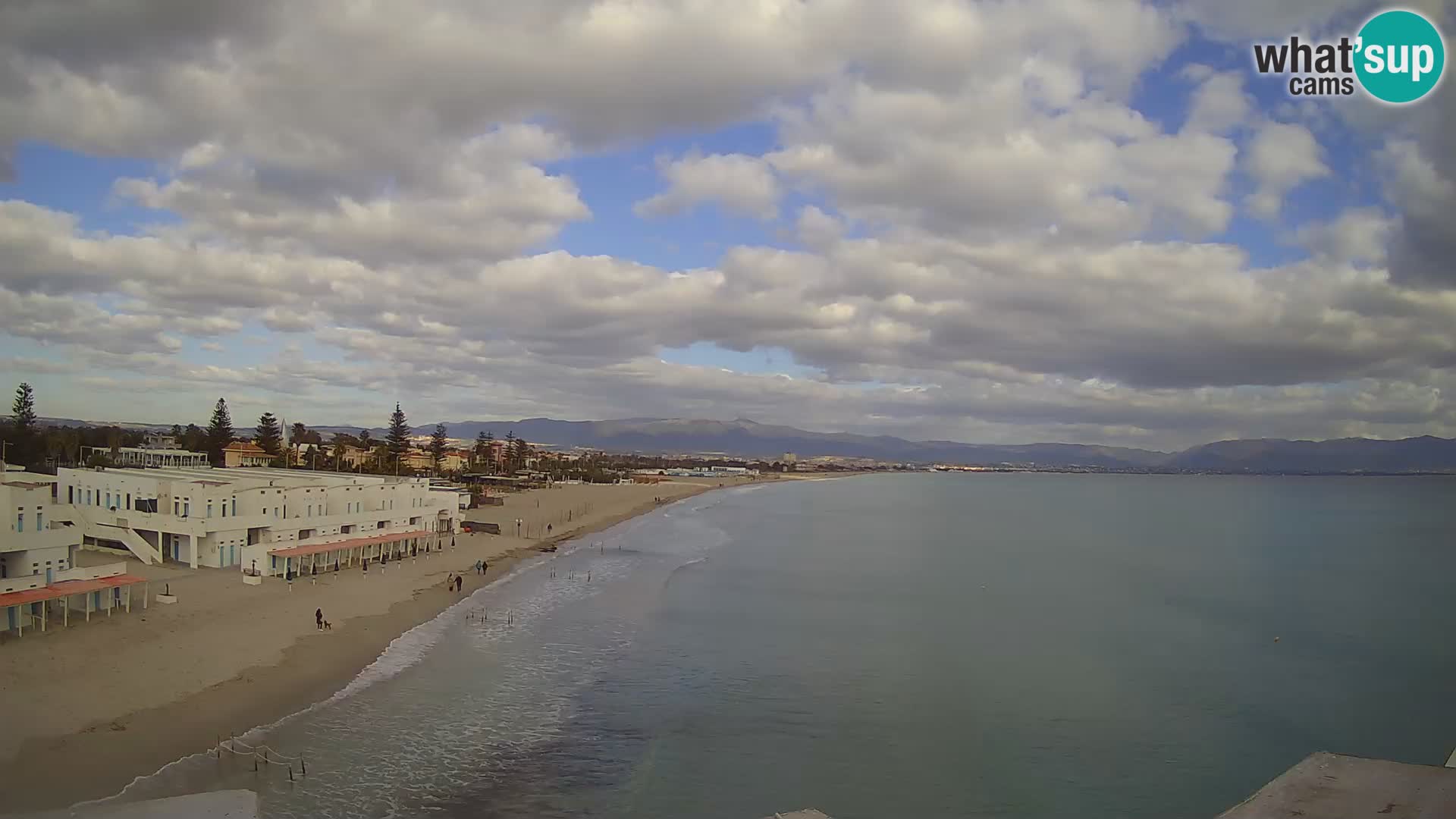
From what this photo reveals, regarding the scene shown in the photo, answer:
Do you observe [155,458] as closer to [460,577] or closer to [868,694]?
[460,577]

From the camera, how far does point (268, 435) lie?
79000mm

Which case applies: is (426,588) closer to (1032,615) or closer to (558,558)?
(558,558)

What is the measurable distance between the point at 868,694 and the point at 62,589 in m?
18.9

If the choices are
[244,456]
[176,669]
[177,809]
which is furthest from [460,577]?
[244,456]

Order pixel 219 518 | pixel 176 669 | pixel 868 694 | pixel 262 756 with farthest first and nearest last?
1. pixel 219 518
2. pixel 868 694
3. pixel 176 669
4. pixel 262 756

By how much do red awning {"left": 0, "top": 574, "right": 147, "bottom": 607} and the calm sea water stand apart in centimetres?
708

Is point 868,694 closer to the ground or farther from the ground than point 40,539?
closer to the ground

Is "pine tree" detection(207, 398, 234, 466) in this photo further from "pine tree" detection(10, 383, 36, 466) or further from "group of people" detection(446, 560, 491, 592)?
"group of people" detection(446, 560, 491, 592)

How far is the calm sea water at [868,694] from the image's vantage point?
14250 mm

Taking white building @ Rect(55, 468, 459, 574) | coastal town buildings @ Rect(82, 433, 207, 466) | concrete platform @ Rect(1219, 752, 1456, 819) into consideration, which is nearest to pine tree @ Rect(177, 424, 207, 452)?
coastal town buildings @ Rect(82, 433, 207, 466)

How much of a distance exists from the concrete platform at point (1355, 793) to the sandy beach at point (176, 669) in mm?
15194

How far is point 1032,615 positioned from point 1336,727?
12.1 metres

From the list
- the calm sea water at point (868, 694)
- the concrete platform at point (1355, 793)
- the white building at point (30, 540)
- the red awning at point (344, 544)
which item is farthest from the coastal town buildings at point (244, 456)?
the concrete platform at point (1355, 793)

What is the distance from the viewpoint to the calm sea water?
46.8ft
